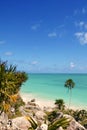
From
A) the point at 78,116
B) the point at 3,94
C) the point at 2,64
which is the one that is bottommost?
the point at 78,116

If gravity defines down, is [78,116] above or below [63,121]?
below

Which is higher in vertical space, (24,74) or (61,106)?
(24,74)

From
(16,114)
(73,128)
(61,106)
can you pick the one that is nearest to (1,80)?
(73,128)

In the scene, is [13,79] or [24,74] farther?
[24,74]

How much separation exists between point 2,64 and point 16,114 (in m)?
29.6

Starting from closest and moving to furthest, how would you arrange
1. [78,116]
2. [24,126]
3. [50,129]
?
1. [50,129]
2. [24,126]
3. [78,116]

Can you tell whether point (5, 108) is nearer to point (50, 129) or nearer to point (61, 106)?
point (50, 129)

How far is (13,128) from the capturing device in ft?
86.6

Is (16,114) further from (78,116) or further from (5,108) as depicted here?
(5,108)

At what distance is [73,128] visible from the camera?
44.2 metres

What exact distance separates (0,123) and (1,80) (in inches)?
267

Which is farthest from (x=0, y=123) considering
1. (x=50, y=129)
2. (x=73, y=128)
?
(x=73, y=128)

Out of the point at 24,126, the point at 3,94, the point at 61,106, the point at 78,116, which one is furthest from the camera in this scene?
the point at 61,106

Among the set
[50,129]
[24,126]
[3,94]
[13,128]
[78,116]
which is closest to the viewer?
[13,128]
